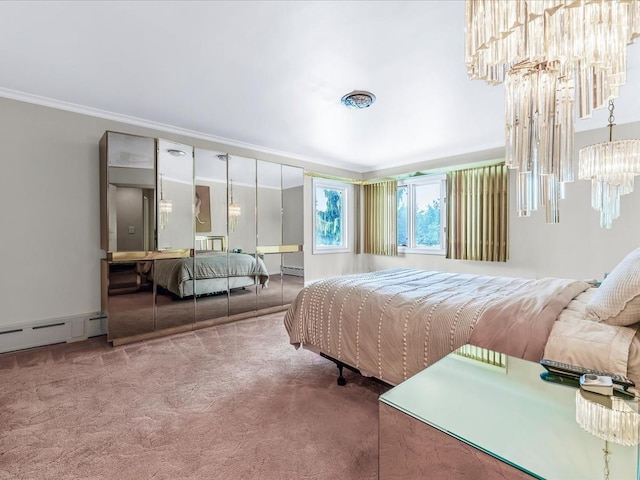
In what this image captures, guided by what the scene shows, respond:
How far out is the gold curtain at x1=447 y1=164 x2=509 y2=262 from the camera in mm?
4234

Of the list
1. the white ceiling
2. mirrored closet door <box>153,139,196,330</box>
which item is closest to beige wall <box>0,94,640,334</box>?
the white ceiling

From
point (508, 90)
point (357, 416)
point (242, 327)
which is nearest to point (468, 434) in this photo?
point (357, 416)

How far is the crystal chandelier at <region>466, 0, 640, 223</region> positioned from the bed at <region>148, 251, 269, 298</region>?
331cm

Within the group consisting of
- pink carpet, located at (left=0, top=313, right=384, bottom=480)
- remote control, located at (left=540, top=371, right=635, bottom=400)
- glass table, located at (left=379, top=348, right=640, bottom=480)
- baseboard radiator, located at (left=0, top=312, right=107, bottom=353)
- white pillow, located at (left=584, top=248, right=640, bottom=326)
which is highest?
white pillow, located at (left=584, top=248, right=640, bottom=326)

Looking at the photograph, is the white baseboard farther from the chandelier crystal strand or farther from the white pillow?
the chandelier crystal strand

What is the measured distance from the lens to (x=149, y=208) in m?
3.31

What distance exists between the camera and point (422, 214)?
5352mm

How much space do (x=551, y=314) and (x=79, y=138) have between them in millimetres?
4389

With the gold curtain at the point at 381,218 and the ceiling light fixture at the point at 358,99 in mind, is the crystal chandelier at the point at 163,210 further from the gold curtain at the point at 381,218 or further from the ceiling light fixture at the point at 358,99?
the gold curtain at the point at 381,218

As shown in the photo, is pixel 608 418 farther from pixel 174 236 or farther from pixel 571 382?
pixel 174 236

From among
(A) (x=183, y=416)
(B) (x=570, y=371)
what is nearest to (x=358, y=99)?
(B) (x=570, y=371)

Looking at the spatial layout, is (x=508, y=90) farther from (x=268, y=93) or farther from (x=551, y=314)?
(x=268, y=93)

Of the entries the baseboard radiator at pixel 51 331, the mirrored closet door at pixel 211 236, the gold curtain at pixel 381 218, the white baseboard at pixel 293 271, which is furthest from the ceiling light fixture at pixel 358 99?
the baseboard radiator at pixel 51 331

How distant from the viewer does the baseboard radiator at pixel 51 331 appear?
2.92 meters
